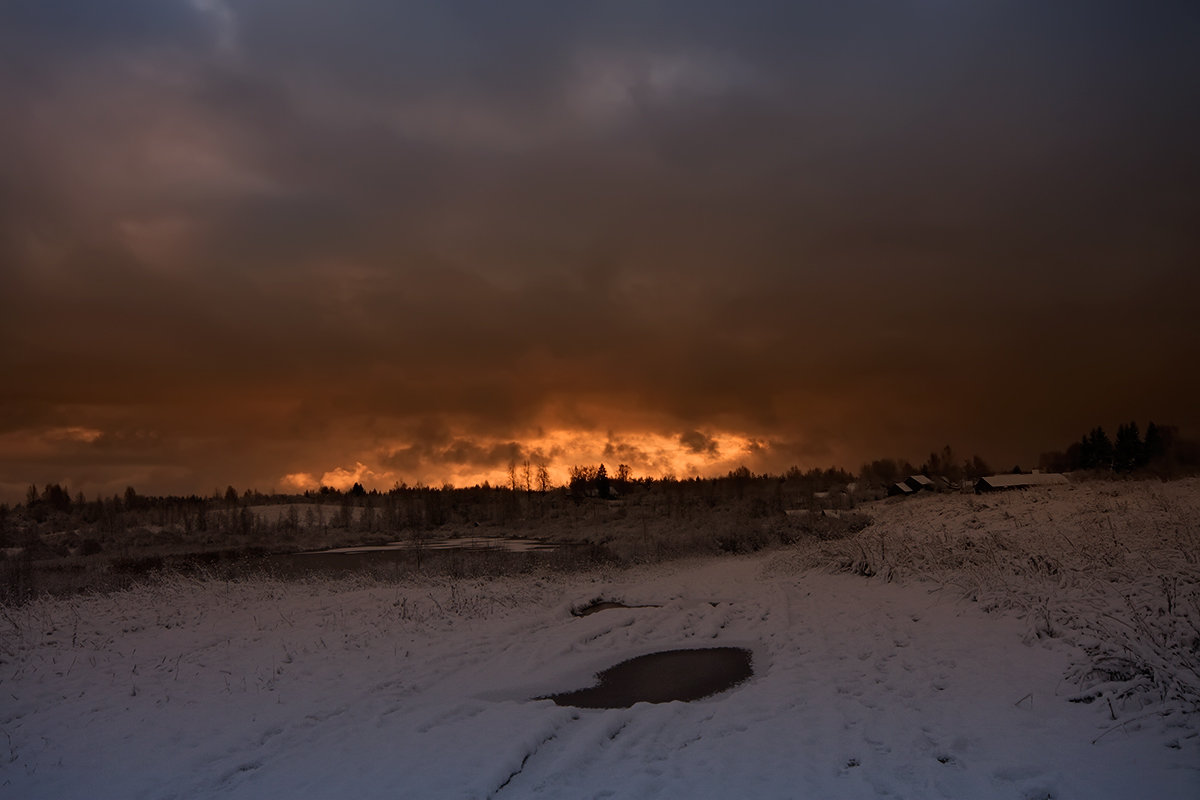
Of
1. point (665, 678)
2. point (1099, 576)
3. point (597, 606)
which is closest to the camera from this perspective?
point (665, 678)

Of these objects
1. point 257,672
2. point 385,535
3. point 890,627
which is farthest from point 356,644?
point 385,535

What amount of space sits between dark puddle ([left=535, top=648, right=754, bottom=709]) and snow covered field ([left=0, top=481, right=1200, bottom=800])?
20.7 inches

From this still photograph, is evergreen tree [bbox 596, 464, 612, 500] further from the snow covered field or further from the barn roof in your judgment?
the snow covered field

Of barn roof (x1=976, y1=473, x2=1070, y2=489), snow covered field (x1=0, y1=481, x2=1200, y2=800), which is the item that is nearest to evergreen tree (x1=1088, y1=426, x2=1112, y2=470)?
barn roof (x1=976, y1=473, x2=1070, y2=489)

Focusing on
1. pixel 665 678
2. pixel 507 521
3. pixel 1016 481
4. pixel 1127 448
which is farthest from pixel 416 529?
Answer: pixel 1127 448

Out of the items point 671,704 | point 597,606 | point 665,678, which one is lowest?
point 597,606

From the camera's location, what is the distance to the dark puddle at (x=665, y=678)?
40.2 ft

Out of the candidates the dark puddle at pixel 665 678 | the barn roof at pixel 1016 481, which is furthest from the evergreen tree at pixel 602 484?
the dark puddle at pixel 665 678

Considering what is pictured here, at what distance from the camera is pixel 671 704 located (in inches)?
437

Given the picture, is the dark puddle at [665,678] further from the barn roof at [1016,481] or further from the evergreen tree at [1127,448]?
the evergreen tree at [1127,448]

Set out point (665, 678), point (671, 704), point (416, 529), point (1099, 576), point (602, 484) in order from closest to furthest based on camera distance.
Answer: point (671, 704), point (665, 678), point (1099, 576), point (416, 529), point (602, 484)

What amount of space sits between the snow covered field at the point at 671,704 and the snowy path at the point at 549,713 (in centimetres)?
5

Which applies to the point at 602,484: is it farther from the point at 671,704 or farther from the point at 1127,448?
the point at 671,704

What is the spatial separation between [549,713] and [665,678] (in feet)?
Result: 11.4
